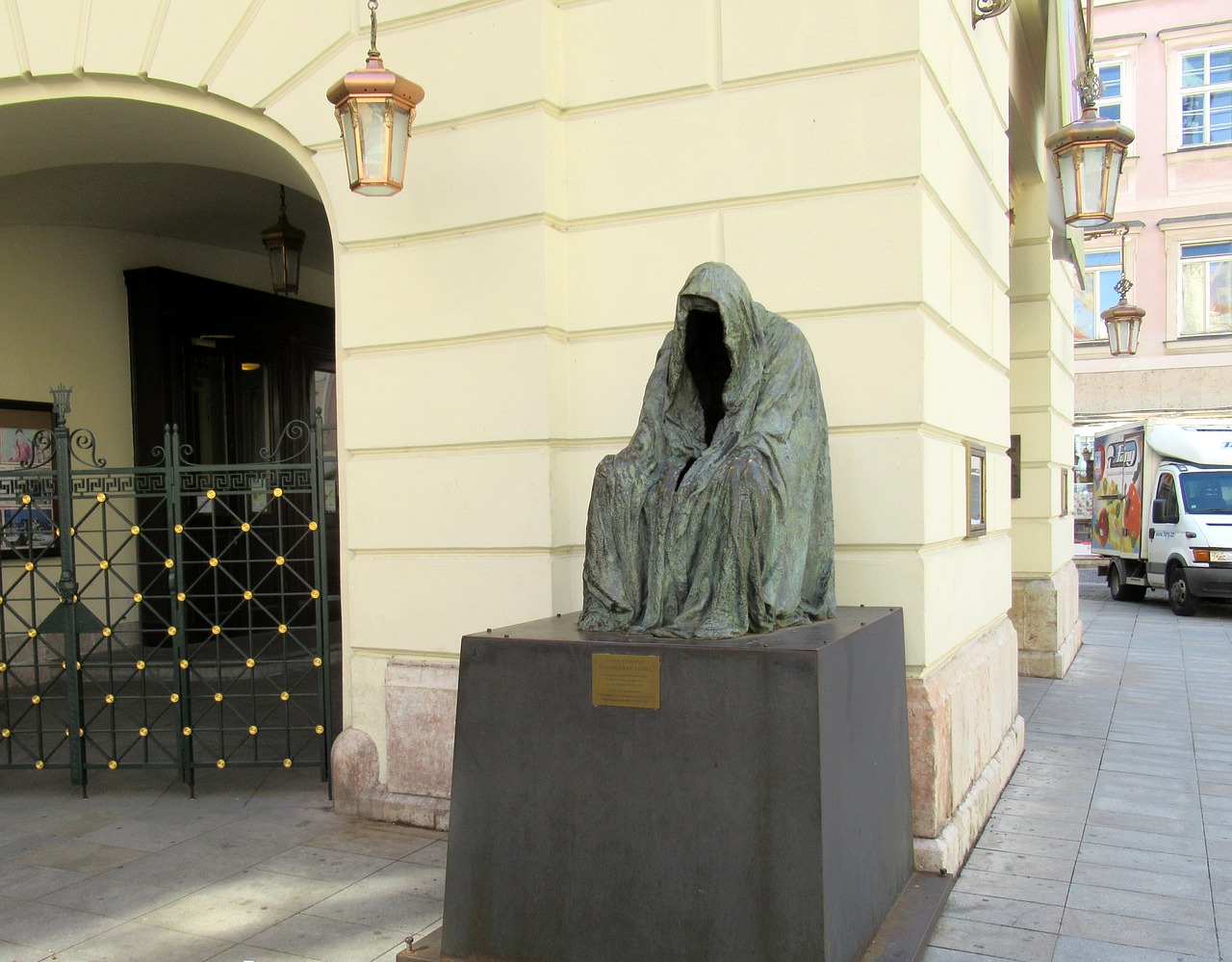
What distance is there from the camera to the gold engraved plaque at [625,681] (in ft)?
10.8

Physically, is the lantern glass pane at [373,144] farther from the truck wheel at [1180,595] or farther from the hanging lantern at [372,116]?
the truck wheel at [1180,595]

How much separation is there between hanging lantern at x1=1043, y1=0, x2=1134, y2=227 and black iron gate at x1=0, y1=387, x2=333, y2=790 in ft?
16.9

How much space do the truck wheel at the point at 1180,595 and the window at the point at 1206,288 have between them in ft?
31.1

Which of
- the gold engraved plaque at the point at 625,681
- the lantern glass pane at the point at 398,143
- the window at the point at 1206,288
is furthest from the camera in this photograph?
the window at the point at 1206,288

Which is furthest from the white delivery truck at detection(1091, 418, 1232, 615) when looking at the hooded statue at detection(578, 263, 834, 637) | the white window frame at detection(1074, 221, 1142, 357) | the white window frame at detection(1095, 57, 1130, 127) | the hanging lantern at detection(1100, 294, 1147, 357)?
the hooded statue at detection(578, 263, 834, 637)

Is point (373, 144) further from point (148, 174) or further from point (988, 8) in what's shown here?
point (148, 174)

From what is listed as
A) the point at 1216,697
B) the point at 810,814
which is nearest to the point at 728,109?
the point at 810,814

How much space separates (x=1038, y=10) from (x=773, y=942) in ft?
24.2

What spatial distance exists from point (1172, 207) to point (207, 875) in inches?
900

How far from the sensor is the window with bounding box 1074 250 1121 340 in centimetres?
2297

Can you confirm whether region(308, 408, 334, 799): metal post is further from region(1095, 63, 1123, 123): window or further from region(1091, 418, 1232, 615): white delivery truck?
region(1095, 63, 1123, 123): window

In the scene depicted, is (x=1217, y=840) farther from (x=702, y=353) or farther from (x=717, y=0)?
(x=717, y=0)

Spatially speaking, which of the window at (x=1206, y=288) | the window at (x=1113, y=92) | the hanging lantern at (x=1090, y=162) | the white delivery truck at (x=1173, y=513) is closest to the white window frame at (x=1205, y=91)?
the window at (x=1113, y=92)

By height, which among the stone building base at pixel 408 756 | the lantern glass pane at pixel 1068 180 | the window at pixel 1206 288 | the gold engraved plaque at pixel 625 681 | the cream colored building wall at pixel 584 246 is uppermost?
the window at pixel 1206 288
